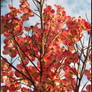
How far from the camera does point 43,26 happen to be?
2562 mm

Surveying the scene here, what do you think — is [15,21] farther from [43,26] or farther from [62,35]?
[62,35]

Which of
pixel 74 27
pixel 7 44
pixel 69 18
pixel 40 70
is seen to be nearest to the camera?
pixel 40 70

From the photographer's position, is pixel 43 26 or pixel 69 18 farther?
pixel 69 18

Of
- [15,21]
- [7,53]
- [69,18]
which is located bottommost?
[7,53]

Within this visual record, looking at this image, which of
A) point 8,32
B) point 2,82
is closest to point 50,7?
point 8,32

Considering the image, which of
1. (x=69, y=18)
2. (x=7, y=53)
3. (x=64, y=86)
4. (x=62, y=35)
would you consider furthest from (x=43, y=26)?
(x=64, y=86)

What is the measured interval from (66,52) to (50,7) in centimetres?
97

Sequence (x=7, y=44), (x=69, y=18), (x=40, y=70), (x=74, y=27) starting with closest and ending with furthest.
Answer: (x=40, y=70) < (x=7, y=44) < (x=74, y=27) < (x=69, y=18)

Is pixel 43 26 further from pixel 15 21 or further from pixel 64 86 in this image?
pixel 64 86

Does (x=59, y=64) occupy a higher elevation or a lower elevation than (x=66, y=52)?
lower

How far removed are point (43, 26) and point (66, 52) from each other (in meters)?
0.56

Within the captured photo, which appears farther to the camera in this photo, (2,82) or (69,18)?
(69,18)

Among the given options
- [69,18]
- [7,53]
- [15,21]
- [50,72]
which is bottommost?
[50,72]

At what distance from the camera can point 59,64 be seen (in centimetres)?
233
